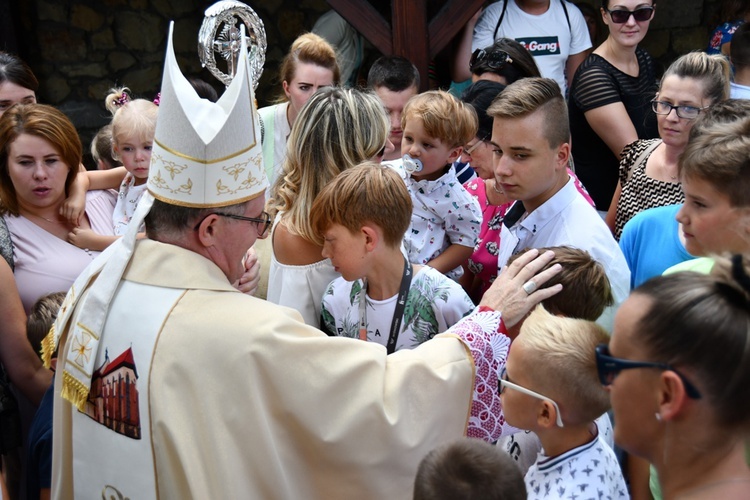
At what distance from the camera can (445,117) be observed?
137 inches

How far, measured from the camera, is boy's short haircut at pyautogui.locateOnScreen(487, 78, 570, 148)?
2.90 m

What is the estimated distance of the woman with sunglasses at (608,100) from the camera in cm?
452

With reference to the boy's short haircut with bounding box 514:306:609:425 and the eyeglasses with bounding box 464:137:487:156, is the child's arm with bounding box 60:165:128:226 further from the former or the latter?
the boy's short haircut with bounding box 514:306:609:425

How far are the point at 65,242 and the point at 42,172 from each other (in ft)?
1.06

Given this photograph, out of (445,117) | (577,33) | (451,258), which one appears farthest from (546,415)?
(577,33)

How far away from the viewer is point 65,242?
11.9ft

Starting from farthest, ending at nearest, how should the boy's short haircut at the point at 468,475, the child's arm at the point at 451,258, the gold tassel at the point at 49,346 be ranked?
the child's arm at the point at 451,258 < the gold tassel at the point at 49,346 < the boy's short haircut at the point at 468,475

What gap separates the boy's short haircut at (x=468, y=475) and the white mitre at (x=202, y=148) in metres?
0.91

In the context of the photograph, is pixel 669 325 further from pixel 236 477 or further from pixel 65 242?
pixel 65 242

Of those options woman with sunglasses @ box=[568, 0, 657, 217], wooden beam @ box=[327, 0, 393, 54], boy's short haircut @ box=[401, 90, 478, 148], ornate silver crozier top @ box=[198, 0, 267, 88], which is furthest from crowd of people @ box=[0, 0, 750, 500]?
wooden beam @ box=[327, 0, 393, 54]

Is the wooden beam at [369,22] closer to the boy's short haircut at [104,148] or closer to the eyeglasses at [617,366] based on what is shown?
the boy's short haircut at [104,148]

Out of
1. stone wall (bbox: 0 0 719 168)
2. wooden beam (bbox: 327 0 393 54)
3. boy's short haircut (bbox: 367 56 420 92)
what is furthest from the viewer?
stone wall (bbox: 0 0 719 168)

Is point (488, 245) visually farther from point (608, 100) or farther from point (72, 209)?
point (72, 209)

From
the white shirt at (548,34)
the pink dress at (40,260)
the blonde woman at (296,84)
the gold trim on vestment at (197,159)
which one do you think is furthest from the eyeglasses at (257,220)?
the white shirt at (548,34)
